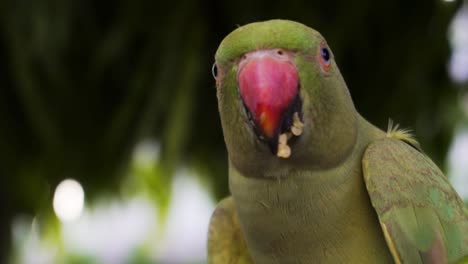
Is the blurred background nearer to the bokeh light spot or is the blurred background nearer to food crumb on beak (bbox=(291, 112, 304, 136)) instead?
the bokeh light spot

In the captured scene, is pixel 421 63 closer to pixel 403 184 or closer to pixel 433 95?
pixel 433 95

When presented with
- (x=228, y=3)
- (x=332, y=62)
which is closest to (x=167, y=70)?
(x=228, y=3)

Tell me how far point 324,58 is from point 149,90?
3.12 ft

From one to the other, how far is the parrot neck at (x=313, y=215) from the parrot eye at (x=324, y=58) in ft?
0.35

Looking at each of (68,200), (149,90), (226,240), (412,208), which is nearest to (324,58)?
(412,208)

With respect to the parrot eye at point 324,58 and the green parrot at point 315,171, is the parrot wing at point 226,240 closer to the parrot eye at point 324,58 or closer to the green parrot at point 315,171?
the green parrot at point 315,171

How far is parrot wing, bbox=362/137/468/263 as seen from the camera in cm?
70

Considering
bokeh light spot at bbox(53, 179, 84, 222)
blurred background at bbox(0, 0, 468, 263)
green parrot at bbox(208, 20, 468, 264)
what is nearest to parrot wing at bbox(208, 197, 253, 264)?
green parrot at bbox(208, 20, 468, 264)

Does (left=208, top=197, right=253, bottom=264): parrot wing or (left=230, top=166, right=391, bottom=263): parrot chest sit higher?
(left=230, top=166, right=391, bottom=263): parrot chest

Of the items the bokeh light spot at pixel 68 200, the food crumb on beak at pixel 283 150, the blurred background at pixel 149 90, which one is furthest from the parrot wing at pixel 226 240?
the bokeh light spot at pixel 68 200

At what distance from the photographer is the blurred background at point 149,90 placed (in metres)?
1.50

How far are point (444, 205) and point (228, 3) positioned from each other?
84 centimetres

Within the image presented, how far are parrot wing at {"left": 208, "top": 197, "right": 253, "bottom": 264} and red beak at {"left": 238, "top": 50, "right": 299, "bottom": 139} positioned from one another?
0.31 metres

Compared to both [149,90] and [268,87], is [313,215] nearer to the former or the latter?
[268,87]
